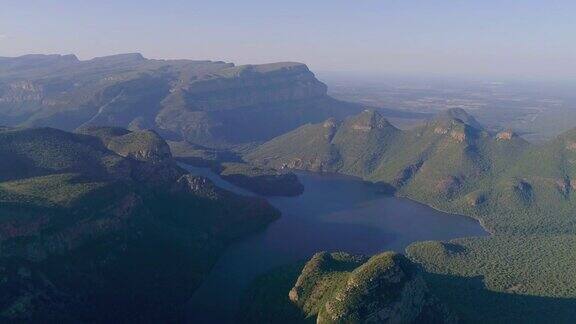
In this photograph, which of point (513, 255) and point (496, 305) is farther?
point (513, 255)

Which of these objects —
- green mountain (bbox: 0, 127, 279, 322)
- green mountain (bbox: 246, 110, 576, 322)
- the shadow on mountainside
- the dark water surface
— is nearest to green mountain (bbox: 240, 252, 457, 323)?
the dark water surface

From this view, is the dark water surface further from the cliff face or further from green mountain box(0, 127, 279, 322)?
the cliff face

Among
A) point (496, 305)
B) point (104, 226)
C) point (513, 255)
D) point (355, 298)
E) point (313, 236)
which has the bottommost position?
Result: point (313, 236)

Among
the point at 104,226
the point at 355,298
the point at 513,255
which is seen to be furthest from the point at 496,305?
the point at 104,226

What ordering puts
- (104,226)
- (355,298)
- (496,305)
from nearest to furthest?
(355,298) < (496,305) < (104,226)

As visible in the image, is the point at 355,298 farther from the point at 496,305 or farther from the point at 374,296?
the point at 496,305

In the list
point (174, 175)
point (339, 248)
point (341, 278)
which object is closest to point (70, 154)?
point (174, 175)

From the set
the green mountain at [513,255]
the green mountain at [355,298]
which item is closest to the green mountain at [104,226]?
the green mountain at [355,298]
